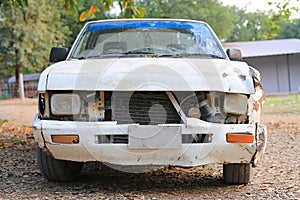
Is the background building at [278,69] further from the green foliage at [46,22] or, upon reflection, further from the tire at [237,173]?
the tire at [237,173]

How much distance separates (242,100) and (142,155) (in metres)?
0.94

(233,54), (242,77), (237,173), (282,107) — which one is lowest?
(282,107)

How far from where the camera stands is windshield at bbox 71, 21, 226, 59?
4.94 meters

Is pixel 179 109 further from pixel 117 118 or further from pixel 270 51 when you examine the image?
pixel 270 51

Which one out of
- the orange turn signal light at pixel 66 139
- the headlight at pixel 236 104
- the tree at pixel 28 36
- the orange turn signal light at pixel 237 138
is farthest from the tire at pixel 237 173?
the tree at pixel 28 36

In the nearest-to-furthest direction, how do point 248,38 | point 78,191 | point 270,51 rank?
point 78,191, point 270,51, point 248,38

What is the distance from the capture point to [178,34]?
547cm

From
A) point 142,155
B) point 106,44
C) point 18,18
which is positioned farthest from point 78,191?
point 18,18

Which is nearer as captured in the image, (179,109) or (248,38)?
(179,109)

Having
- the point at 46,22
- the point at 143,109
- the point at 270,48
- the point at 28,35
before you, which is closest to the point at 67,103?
the point at 143,109

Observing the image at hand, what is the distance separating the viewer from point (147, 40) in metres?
5.25

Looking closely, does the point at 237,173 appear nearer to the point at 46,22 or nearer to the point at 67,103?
the point at 67,103

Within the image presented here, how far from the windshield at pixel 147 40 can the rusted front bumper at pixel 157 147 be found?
1180mm

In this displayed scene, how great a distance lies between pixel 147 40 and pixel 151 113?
1.58 meters
